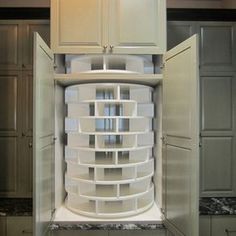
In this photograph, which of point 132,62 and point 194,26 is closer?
point 132,62

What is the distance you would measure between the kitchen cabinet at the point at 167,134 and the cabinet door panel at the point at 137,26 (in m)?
0.18

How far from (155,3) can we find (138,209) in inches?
59.8

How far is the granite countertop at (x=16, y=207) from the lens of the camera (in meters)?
1.95

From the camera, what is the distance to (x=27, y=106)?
7.26 feet

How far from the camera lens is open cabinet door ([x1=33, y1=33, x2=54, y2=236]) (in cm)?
140

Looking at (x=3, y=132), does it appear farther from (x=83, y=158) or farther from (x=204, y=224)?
(x=204, y=224)

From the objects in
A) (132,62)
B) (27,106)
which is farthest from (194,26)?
(27,106)

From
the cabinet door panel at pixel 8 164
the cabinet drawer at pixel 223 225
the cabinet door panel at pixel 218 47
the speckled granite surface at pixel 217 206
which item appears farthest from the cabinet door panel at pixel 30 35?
the cabinet drawer at pixel 223 225

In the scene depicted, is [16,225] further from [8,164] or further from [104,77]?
[104,77]

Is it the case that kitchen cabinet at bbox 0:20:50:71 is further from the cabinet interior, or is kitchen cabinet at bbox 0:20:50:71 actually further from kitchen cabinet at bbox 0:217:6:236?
kitchen cabinet at bbox 0:217:6:236

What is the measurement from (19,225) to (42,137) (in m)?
0.84

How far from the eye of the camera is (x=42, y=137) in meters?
1.54

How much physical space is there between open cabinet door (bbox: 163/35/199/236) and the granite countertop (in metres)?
1.02

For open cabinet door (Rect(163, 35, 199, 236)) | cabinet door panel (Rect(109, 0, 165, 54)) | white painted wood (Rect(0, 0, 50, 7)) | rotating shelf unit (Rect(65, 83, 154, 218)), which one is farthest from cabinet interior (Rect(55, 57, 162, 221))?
white painted wood (Rect(0, 0, 50, 7))
